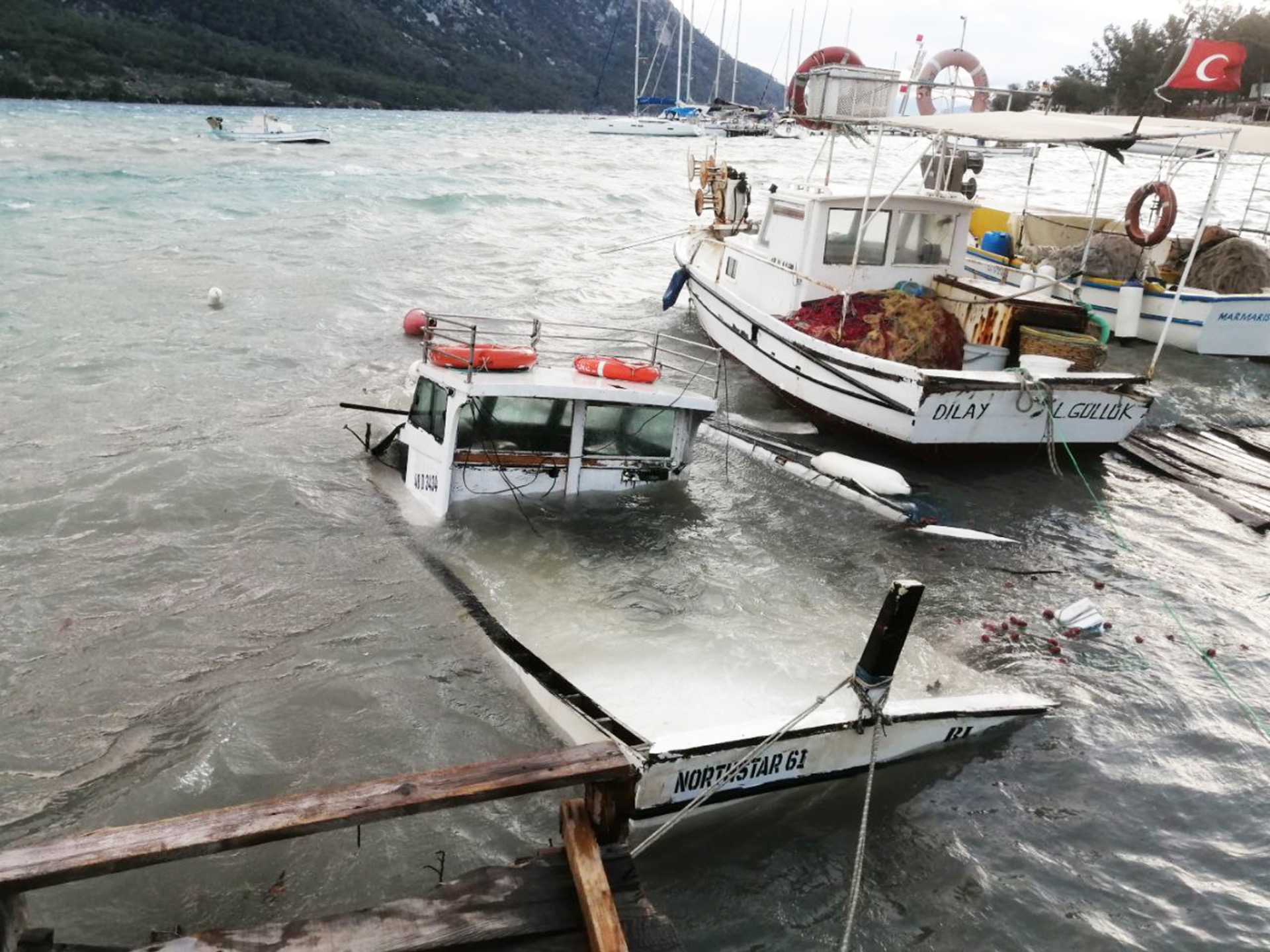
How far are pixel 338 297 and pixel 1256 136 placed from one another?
20.0 m

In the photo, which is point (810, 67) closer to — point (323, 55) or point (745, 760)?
point (745, 760)

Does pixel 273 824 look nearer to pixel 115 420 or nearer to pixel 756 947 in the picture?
pixel 756 947

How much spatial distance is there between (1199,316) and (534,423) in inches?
653

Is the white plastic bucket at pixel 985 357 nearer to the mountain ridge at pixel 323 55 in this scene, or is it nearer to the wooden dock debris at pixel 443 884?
the wooden dock debris at pixel 443 884

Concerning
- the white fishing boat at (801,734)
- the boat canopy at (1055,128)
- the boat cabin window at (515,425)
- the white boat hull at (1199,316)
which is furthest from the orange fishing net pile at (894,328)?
the white fishing boat at (801,734)

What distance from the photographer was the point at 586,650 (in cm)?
864

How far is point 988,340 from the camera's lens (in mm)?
14414

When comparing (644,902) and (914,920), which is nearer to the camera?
(644,902)

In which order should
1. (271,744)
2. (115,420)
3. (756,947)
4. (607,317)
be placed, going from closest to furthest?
(756,947)
(271,744)
(115,420)
(607,317)

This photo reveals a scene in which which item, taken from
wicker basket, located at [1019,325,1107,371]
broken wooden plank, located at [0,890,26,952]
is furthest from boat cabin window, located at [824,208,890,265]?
broken wooden plank, located at [0,890,26,952]

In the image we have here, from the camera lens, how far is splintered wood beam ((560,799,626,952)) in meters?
4.64

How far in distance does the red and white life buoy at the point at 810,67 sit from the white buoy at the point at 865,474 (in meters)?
6.53

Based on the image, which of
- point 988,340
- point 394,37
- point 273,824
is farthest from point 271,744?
point 394,37

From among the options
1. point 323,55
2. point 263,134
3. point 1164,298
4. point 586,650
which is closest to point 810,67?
point 1164,298
